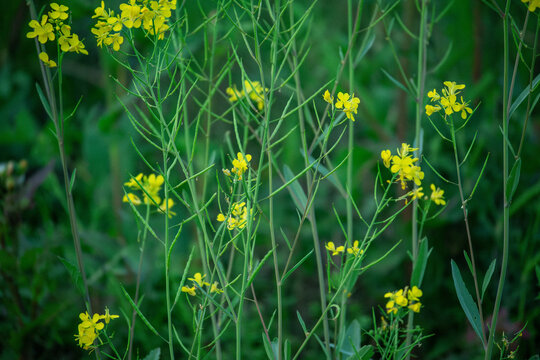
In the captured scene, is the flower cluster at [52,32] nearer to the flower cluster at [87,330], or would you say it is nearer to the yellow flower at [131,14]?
the yellow flower at [131,14]

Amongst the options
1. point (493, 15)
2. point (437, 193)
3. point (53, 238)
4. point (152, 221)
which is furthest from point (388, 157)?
point (493, 15)

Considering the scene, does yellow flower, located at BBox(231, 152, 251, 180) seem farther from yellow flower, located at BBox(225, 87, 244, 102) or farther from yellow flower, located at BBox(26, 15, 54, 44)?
yellow flower, located at BBox(26, 15, 54, 44)

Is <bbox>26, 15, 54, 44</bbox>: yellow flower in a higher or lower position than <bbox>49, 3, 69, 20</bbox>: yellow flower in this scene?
lower

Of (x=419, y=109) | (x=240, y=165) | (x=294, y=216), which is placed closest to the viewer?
(x=240, y=165)

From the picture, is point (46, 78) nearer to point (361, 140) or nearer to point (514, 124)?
point (514, 124)

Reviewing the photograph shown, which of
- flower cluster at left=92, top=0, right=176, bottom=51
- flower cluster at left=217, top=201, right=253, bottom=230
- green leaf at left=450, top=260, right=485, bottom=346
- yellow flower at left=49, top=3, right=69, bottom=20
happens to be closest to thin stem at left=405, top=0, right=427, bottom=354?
green leaf at left=450, top=260, right=485, bottom=346

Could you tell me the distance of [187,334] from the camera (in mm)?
1182

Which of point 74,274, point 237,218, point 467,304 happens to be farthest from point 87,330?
point 467,304

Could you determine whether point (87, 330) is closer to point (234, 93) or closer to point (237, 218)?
point (237, 218)

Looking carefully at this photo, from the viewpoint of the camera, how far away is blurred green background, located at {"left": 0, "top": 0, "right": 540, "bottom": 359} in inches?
39.5

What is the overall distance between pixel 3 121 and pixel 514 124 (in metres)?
1.59

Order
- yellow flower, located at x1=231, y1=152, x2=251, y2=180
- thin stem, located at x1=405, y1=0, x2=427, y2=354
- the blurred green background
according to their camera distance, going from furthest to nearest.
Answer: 1. the blurred green background
2. thin stem, located at x1=405, y1=0, x2=427, y2=354
3. yellow flower, located at x1=231, y1=152, x2=251, y2=180

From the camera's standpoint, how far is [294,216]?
149 centimetres

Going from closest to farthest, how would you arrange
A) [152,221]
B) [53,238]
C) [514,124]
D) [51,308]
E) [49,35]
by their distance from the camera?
1. [49,35]
2. [51,308]
3. [53,238]
4. [514,124]
5. [152,221]
